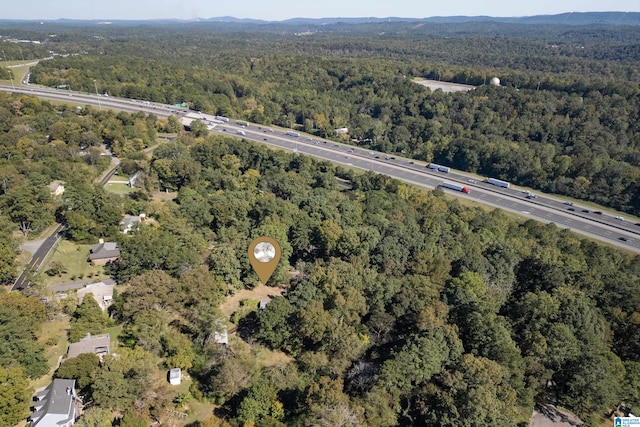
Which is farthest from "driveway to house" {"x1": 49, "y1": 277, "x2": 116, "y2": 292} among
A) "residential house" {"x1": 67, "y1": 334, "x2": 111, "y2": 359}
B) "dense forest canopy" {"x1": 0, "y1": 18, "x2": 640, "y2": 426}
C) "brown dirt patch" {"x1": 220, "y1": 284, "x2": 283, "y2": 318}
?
"brown dirt patch" {"x1": 220, "y1": 284, "x2": 283, "y2": 318}

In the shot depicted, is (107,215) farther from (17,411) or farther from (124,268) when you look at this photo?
(17,411)

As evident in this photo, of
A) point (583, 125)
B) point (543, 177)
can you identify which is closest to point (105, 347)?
point (543, 177)

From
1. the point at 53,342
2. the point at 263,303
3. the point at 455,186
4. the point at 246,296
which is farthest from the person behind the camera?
the point at 455,186

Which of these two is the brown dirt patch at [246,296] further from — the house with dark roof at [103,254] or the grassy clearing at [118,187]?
the grassy clearing at [118,187]

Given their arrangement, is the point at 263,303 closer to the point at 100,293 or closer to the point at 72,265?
the point at 100,293

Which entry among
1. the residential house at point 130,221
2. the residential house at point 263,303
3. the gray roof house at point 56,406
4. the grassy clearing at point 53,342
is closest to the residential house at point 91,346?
the grassy clearing at point 53,342

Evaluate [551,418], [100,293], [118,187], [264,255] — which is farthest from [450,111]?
[100,293]

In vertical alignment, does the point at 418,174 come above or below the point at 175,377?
below
